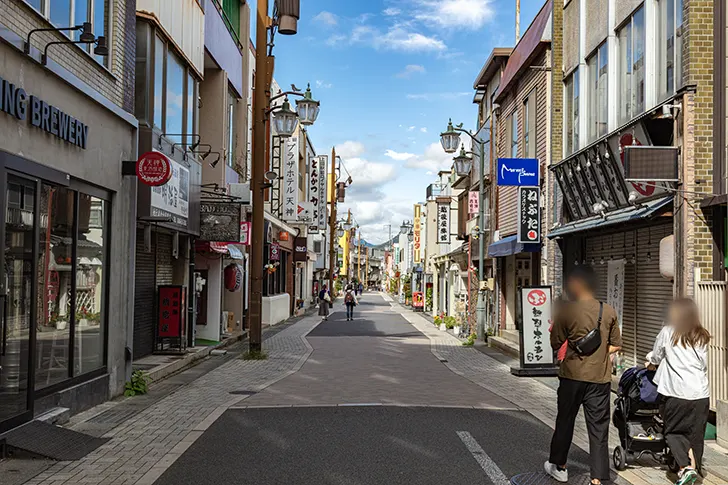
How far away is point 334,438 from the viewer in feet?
28.3

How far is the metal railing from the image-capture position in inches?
347

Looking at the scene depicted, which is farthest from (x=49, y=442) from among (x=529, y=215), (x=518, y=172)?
(x=529, y=215)

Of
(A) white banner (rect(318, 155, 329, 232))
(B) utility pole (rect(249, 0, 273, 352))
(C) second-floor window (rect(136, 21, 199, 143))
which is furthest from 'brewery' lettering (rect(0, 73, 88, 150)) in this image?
(A) white banner (rect(318, 155, 329, 232))

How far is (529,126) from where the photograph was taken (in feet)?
68.6

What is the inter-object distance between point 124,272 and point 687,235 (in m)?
8.41

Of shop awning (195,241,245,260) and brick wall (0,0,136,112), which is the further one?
Answer: shop awning (195,241,245,260)

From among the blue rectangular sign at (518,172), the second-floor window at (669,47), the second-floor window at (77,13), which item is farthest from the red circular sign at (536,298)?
the second-floor window at (77,13)

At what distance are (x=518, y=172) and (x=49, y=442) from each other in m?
13.4

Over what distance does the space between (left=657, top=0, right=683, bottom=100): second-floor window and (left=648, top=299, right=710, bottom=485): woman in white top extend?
487cm

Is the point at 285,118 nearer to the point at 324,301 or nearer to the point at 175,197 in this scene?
the point at 175,197

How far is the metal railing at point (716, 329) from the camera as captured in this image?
347 inches

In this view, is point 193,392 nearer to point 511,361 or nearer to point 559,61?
point 511,361

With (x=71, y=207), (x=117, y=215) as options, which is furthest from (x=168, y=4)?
(x=71, y=207)

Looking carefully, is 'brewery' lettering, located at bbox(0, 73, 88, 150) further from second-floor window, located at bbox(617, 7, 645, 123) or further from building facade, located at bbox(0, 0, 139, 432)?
second-floor window, located at bbox(617, 7, 645, 123)
